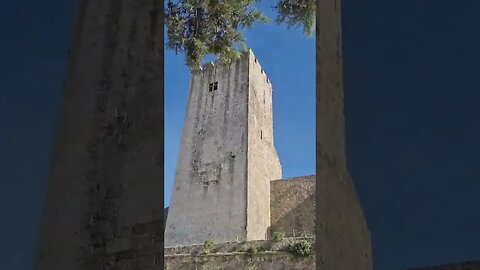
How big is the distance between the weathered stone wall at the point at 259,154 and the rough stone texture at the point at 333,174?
14.7 m

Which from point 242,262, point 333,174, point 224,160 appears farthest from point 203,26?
point 224,160

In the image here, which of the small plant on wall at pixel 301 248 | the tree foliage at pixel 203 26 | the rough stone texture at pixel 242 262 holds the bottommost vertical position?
the rough stone texture at pixel 242 262

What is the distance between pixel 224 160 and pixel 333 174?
16.1m

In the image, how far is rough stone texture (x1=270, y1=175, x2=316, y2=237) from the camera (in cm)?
1998

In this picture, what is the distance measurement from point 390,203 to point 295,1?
10.1ft

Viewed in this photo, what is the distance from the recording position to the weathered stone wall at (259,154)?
62.1 ft

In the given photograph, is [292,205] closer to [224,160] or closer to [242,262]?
[224,160]

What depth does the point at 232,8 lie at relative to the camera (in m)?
5.71

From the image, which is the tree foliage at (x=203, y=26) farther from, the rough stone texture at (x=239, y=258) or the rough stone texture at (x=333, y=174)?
the rough stone texture at (x=239, y=258)

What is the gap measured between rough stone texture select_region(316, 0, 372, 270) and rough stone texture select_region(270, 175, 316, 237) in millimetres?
16372
